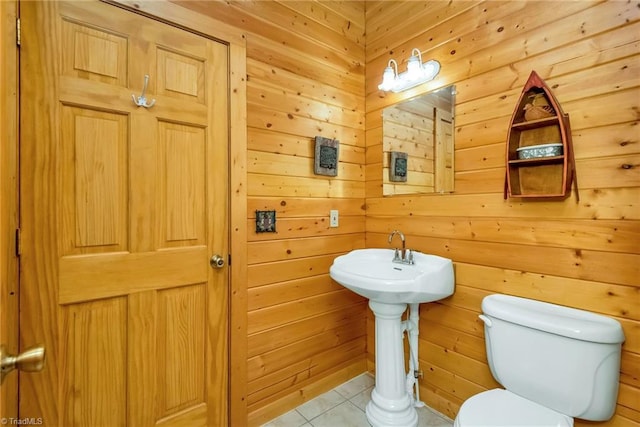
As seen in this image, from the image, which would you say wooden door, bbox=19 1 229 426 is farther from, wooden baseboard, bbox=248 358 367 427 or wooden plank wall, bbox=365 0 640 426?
wooden plank wall, bbox=365 0 640 426

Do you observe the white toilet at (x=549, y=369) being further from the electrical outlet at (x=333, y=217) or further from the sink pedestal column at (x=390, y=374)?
the electrical outlet at (x=333, y=217)

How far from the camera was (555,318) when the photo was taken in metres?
1.22

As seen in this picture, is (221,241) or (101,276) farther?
(221,241)

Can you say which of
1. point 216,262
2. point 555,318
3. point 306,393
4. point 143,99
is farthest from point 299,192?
point 555,318

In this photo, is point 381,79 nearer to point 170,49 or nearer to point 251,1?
point 251,1

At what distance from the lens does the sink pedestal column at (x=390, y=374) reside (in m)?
1.61

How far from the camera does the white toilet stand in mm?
1115

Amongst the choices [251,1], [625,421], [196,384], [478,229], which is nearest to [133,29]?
[251,1]

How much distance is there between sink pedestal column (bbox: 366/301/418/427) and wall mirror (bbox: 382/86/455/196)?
0.73 meters

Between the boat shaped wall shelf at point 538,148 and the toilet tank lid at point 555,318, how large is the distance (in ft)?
1.53

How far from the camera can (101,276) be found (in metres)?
1.25

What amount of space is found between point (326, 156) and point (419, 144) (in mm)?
565

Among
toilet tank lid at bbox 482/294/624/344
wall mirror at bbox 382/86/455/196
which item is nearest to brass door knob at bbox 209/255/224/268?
wall mirror at bbox 382/86/455/196

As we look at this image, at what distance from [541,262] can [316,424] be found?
4.59ft
